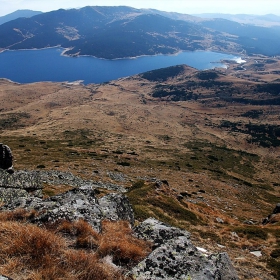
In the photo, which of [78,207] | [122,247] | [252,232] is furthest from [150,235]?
[252,232]

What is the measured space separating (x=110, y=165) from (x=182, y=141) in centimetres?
7355

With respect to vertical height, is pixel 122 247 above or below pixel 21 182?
above

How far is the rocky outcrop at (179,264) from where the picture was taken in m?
8.32

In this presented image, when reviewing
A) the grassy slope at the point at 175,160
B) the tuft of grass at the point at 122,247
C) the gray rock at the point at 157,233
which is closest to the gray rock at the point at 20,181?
the grassy slope at the point at 175,160

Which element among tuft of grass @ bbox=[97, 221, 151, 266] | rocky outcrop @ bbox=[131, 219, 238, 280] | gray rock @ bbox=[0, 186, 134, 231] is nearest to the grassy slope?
rocky outcrop @ bbox=[131, 219, 238, 280]

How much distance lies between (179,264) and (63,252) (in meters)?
4.02

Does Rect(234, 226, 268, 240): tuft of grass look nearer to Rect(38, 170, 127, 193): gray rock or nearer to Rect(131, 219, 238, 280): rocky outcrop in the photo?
Rect(131, 219, 238, 280): rocky outcrop

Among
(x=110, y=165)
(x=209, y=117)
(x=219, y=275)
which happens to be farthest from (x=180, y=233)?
(x=209, y=117)

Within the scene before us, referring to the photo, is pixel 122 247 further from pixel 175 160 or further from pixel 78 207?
pixel 175 160

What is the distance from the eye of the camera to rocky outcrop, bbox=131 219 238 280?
27.3ft

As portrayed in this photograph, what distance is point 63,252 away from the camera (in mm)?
7938

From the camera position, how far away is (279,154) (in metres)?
120

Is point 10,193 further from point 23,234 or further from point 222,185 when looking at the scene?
point 222,185

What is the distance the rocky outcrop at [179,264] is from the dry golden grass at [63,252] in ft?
1.89
